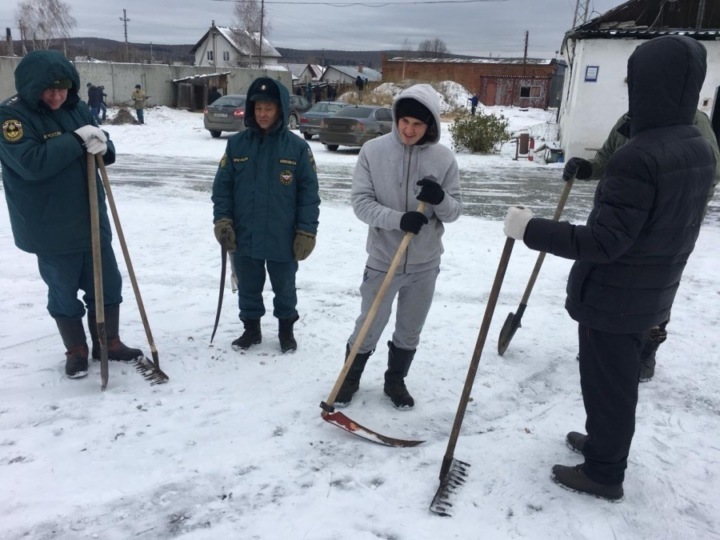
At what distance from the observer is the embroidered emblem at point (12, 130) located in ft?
9.38

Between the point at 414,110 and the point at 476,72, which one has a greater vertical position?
the point at 476,72

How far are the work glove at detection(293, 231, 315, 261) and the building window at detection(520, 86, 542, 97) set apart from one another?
3914 cm

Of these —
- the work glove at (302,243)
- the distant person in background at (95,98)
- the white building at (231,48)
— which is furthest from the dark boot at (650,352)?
the white building at (231,48)

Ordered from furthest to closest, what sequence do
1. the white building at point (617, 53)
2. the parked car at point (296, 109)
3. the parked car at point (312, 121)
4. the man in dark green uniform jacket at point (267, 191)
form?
1. the parked car at point (296, 109)
2. the parked car at point (312, 121)
3. the white building at point (617, 53)
4. the man in dark green uniform jacket at point (267, 191)

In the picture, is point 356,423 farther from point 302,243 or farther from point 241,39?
point 241,39

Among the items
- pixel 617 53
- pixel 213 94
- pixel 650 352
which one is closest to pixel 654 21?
pixel 617 53

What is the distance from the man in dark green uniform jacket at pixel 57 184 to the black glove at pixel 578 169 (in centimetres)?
285

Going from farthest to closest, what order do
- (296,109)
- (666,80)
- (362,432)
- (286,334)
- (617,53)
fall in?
1. (296,109)
2. (617,53)
3. (286,334)
4. (362,432)
5. (666,80)

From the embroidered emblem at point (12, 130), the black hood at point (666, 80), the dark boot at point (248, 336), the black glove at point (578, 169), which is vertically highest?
the black hood at point (666, 80)

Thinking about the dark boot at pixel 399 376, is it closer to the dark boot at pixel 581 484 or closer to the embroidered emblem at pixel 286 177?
the dark boot at pixel 581 484

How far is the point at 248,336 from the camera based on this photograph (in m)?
3.87

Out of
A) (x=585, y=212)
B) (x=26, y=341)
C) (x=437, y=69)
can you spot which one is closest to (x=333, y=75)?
(x=437, y=69)

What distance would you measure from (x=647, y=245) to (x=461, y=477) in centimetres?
134

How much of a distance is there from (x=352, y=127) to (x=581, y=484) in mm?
12974
